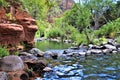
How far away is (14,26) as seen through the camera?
14.6 meters

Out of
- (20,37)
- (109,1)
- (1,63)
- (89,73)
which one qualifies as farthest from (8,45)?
(109,1)

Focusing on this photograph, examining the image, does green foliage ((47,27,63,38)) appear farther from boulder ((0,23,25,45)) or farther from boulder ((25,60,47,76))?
boulder ((25,60,47,76))

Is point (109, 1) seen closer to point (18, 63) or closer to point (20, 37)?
point (20, 37)

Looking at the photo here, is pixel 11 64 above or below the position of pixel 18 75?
above

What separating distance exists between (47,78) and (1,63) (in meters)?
2.01

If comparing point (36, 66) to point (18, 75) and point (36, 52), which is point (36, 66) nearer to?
point (18, 75)

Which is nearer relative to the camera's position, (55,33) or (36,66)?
(36,66)

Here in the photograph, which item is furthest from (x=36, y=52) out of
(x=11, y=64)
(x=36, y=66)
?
(x=11, y=64)

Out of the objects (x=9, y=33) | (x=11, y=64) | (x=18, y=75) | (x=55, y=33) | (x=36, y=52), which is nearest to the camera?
(x=18, y=75)

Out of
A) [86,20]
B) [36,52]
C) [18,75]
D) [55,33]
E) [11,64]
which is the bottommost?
[55,33]

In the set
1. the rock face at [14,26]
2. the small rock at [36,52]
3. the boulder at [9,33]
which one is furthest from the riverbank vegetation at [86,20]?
the boulder at [9,33]

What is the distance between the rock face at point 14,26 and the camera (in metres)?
14.3

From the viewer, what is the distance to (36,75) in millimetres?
10773

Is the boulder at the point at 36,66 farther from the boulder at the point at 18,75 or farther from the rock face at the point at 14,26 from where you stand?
the rock face at the point at 14,26
